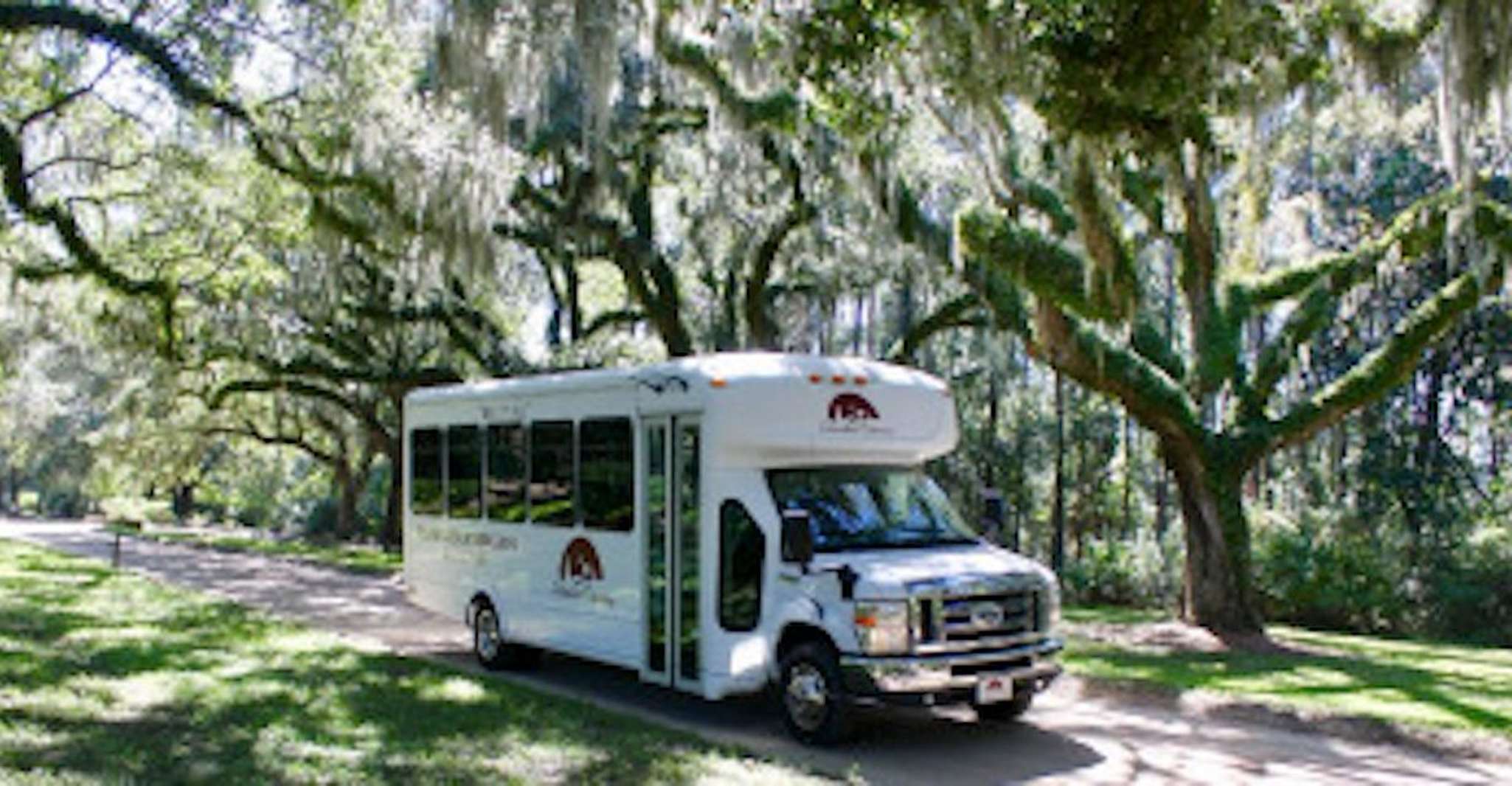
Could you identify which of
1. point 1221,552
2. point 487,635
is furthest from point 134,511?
point 1221,552

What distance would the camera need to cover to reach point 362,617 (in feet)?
55.9

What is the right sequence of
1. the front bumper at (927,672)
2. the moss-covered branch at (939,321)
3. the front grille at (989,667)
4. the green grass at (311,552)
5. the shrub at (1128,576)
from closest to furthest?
the front bumper at (927,672) < the front grille at (989,667) < the moss-covered branch at (939,321) < the shrub at (1128,576) < the green grass at (311,552)

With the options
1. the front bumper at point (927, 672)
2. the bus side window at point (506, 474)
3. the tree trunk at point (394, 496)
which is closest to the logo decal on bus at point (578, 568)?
the bus side window at point (506, 474)

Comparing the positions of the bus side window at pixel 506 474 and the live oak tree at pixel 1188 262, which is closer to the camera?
the live oak tree at pixel 1188 262

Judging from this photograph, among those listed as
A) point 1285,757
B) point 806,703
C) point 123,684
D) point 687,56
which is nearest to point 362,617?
point 123,684

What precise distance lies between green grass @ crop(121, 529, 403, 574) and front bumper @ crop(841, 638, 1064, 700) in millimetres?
17862

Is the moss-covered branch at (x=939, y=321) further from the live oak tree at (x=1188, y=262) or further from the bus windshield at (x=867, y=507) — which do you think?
the bus windshield at (x=867, y=507)

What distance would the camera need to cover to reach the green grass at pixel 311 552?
25984mm

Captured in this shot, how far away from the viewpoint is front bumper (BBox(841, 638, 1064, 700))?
8.70m

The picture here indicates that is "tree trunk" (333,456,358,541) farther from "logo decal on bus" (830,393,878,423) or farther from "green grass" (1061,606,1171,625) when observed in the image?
"logo decal on bus" (830,393,878,423)

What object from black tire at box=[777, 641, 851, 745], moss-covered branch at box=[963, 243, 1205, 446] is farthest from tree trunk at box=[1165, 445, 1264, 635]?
black tire at box=[777, 641, 851, 745]

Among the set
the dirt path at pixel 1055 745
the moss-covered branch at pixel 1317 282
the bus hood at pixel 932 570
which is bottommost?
the dirt path at pixel 1055 745

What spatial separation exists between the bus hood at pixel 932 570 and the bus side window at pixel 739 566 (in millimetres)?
598

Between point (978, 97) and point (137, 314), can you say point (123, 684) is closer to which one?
point (978, 97)
